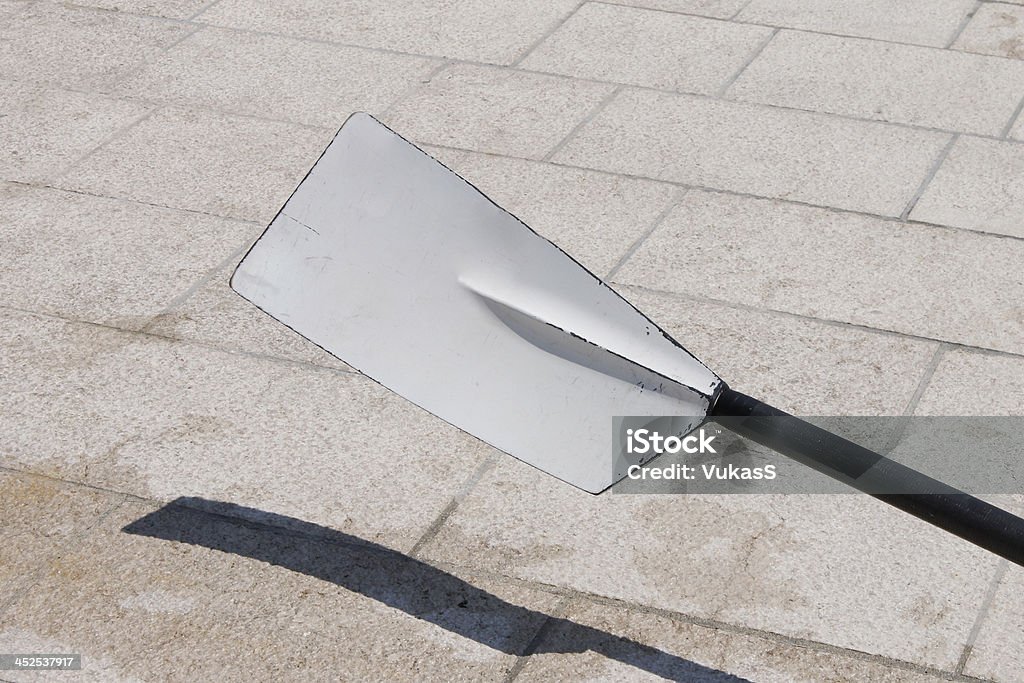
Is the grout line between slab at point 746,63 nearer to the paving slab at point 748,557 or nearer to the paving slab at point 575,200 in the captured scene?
the paving slab at point 575,200

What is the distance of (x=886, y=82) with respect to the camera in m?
7.28

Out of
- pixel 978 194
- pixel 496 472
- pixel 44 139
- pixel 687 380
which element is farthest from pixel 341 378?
pixel 978 194

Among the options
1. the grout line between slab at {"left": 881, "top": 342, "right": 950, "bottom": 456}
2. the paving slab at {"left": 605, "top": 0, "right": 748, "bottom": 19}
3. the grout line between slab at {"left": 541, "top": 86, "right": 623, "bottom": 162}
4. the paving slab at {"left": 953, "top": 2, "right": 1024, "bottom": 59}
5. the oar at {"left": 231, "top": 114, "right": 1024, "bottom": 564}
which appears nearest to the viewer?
the oar at {"left": 231, "top": 114, "right": 1024, "bottom": 564}

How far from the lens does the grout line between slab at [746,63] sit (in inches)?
285

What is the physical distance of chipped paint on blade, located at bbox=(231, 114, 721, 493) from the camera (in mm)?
3396

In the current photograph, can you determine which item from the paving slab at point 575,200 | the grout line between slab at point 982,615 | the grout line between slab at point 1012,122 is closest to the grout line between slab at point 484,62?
the grout line between slab at point 1012,122

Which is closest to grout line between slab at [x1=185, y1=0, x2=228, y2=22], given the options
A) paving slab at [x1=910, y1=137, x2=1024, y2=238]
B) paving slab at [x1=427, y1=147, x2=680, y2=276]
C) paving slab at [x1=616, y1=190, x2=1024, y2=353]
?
paving slab at [x1=427, y1=147, x2=680, y2=276]

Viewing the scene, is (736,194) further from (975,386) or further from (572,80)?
(975,386)

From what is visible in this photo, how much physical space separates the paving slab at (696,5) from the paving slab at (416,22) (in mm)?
432

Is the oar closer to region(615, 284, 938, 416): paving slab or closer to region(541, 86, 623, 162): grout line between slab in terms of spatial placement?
region(615, 284, 938, 416): paving slab

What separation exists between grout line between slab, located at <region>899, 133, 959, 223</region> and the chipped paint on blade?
3.13m

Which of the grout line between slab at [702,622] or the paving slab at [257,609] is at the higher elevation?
the paving slab at [257,609]

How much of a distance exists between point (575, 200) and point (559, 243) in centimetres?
45

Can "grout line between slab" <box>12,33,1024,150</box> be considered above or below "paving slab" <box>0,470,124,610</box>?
below
